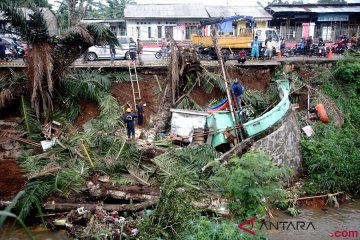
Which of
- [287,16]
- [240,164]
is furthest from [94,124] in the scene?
[287,16]

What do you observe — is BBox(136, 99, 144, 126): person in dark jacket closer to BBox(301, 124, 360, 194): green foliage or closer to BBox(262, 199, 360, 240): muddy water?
BBox(301, 124, 360, 194): green foliage

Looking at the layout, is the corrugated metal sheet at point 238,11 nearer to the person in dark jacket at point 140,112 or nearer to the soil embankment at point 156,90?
the soil embankment at point 156,90

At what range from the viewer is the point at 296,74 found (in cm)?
1639

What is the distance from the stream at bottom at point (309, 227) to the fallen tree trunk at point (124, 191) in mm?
1468

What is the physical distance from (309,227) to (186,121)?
5212mm

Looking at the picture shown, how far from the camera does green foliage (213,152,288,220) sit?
6539 millimetres

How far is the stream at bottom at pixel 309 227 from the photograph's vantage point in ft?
27.9

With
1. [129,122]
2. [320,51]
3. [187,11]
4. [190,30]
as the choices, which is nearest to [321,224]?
[129,122]

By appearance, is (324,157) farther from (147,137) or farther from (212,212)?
(147,137)

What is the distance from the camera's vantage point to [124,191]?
9633 millimetres

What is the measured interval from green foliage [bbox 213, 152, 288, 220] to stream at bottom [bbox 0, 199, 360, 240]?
1.67 meters

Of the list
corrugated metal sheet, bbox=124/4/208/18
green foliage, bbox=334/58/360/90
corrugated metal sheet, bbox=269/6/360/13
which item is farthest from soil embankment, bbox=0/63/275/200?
corrugated metal sheet, bbox=124/4/208/18

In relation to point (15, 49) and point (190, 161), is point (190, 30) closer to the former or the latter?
point (15, 49)

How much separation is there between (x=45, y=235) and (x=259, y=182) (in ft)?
17.4
